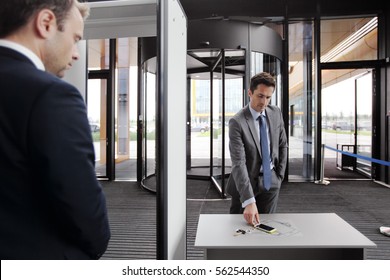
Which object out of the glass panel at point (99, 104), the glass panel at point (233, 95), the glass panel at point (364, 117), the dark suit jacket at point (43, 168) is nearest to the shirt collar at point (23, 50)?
the dark suit jacket at point (43, 168)

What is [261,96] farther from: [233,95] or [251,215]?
[233,95]

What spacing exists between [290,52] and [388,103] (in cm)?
189

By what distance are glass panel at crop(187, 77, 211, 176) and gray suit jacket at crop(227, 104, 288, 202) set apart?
12.1 feet

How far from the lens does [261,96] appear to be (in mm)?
1939

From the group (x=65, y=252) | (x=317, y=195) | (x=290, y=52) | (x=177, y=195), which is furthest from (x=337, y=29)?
(x=65, y=252)

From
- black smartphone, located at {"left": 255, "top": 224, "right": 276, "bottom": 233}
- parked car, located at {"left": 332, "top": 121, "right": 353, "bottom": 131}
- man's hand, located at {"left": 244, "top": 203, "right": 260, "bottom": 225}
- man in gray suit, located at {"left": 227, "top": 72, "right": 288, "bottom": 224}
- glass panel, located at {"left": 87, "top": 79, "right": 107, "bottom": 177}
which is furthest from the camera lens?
parked car, located at {"left": 332, "top": 121, "right": 353, "bottom": 131}

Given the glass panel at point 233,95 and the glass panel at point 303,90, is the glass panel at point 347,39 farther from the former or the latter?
the glass panel at point 233,95

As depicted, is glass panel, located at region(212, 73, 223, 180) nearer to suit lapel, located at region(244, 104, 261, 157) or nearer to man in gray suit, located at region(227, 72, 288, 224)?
man in gray suit, located at region(227, 72, 288, 224)

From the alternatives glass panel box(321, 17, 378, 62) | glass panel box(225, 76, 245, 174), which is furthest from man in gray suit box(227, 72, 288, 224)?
glass panel box(321, 17, 378, 62)

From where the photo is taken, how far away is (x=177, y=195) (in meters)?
1.44

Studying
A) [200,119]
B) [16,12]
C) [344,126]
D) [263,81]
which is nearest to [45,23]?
[16,12]

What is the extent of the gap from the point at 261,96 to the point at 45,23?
4.83ft

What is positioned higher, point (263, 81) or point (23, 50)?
point (263, 81)

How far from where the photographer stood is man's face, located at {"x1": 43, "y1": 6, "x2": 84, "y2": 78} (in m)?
0.68
